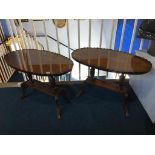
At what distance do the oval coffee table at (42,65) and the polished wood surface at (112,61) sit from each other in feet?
0.68

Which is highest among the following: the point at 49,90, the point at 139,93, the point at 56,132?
the point at 49,90

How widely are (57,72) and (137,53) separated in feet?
3.65

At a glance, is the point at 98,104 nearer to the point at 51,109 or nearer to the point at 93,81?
the point at 93,81

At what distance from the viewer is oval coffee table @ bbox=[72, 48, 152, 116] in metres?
1.73

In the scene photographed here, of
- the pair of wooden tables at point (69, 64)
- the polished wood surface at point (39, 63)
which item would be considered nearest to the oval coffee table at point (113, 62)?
the pair of wooden tables at point (69, 64)

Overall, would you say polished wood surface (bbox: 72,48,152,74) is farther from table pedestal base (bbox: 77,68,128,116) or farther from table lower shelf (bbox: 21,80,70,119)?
table lower shelf (bbox: 21,80,70,119)

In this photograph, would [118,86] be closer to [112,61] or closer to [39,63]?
[112,61]

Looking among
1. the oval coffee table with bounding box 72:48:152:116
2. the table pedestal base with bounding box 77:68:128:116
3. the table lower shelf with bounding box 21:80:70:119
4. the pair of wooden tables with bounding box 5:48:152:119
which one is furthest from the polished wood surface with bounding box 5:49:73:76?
the table pedestal base with bounding box 77:68:128:116

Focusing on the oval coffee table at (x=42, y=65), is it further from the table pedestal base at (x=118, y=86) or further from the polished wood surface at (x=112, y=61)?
the table pedestal base at (x=118, y=86)

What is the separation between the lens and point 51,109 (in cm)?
Answer: 214

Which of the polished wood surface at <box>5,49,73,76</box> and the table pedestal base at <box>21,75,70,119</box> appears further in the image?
the table pedestal base at <box>21,75,70,119</box>
